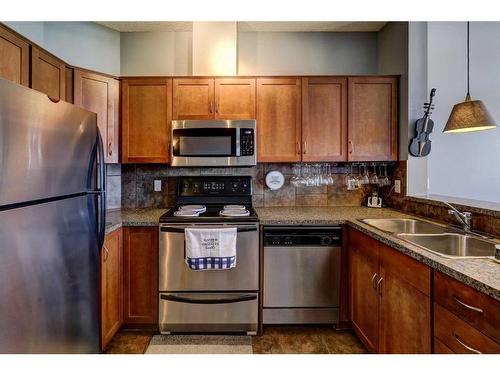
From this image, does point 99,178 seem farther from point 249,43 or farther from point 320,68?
point 320,68

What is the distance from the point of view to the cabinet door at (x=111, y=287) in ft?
6.40

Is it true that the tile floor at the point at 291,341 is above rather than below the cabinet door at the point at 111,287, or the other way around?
below

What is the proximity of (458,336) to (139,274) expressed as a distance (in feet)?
6.60

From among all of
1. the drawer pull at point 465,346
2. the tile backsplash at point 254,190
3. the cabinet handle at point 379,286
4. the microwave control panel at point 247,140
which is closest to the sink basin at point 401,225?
the cabinet handle at point 379,286

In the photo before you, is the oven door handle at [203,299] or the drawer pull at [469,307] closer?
the drawer pull at [469,307]

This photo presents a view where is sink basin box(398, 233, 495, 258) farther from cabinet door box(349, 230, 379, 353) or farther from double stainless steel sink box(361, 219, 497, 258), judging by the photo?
cabinet door box(349, 230, 379, 353)

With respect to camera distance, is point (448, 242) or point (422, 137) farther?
point (422, 137)

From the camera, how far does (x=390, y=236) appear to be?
1655 mm

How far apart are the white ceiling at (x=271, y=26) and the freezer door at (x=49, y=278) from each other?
2039 mm

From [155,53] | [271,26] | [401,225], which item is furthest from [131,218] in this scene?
[271,26]

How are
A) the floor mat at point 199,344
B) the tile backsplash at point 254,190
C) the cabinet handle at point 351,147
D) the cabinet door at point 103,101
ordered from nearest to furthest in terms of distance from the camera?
the floor mat at point 199,344, the cabinet door at point 103,101, the cabinet handle at point 351,147, the tile backsplash at point 254,190

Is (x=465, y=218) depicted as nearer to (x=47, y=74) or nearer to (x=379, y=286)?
(x=379, y=286)

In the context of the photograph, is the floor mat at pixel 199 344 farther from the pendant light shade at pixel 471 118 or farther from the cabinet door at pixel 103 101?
the pendant light shade at pixel 471 118

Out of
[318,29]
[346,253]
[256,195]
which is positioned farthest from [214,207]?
[318,29]
